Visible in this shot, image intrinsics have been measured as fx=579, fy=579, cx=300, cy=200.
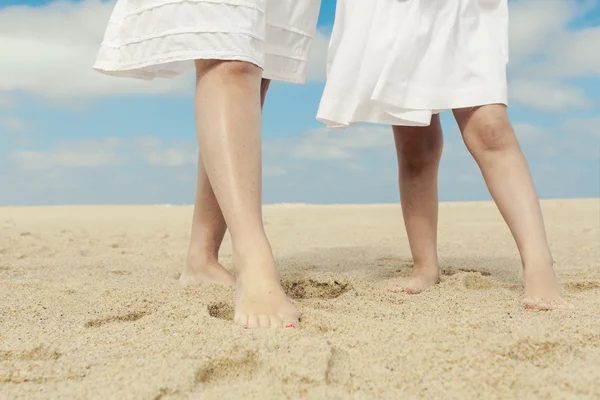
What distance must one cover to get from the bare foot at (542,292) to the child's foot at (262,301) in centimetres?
74

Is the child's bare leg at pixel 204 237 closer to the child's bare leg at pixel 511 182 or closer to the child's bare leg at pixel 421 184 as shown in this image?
the child's bare leg at pixel 421 184

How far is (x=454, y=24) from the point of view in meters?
1.93

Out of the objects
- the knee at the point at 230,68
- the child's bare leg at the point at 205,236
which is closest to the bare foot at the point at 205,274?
the child's bare leg at the point at 205,236

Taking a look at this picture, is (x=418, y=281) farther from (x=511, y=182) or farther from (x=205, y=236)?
(x=205, y=236)

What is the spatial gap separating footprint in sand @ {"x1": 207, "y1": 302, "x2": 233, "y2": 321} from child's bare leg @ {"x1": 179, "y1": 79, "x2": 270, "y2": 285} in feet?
1.69

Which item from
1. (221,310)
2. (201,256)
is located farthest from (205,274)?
(221,310)

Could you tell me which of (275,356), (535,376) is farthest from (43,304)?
(535,376)

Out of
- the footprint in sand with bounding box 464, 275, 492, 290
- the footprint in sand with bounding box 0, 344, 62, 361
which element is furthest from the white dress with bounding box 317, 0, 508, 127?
the footprint in sand with bounding box 0, 344, 62, 361

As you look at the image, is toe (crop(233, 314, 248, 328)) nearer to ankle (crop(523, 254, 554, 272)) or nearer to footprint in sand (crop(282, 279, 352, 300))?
footprint in sand (crop(282, 279, 352, 300))

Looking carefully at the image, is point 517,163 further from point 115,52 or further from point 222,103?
point 115,52

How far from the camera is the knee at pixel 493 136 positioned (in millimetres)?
1882

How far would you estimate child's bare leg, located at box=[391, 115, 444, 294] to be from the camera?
2398 millimetres

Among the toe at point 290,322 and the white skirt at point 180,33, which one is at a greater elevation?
the white skirt at point 180,33

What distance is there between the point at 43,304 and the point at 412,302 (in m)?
1.23
